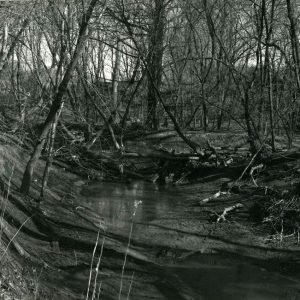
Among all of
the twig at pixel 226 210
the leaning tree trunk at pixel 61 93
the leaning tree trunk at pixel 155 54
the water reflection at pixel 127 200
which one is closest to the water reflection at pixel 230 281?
the twig at pixel 226 210

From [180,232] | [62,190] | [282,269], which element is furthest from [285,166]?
[62,190]

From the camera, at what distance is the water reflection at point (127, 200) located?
38.6 ft

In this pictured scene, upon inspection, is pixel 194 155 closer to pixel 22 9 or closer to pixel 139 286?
pixel 22 9

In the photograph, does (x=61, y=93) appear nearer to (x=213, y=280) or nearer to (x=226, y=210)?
(x=226, y=210)

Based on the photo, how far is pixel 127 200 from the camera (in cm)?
1355

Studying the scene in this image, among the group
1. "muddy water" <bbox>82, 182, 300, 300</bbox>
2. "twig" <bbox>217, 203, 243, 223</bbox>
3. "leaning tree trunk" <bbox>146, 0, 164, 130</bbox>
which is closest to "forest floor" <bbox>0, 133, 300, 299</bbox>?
"twig" <bbox>217, 203, 243, 223</bbox>

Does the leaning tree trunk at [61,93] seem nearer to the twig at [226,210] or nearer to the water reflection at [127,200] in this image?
the water reflection at [127,200]

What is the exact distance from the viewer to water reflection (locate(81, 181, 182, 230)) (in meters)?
11.8

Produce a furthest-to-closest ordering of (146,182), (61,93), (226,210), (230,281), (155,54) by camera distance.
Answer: (155,54) < (146,182) < (226,210) < (61,93) < (230,281)

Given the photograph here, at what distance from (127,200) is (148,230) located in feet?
9.33

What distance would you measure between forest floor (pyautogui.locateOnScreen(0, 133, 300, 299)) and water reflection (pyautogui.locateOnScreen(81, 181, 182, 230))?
0.31 m

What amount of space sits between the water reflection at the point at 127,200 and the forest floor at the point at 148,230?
0.31 meters

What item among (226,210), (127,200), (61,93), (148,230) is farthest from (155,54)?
(148,230)

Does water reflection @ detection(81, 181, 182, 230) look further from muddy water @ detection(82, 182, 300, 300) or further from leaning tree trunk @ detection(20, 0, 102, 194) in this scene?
leaning tree trunk @ detection(20, 0, 102, 194)
